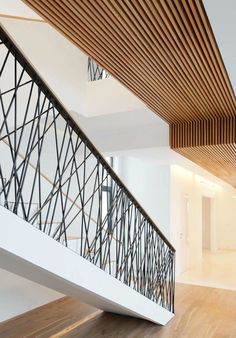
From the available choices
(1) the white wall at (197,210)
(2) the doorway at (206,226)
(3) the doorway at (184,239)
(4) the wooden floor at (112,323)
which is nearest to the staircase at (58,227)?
(4) the wooden floor at (112,323)

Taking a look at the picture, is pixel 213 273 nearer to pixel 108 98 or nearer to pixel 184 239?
pixel 184 239

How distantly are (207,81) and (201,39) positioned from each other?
89 cm

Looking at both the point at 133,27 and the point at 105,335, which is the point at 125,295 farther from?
the point at 133,27

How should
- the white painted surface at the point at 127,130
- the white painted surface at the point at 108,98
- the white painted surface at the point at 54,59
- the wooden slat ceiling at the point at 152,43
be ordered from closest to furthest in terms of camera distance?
the wooden slat ceiling at the point at 152,43
the white painted surface at the point at 54,59
the white painted surface at the point at 108,98
the white painted surface at the point at 127,130

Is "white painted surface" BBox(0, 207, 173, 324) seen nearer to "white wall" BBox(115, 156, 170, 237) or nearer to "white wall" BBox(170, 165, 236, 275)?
"white wall" BBox(115, 156, 170, 237)

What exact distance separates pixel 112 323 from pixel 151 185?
4.27 meters

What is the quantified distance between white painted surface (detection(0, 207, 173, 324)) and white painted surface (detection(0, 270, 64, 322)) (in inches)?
56.4

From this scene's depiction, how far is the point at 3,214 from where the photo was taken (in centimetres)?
214

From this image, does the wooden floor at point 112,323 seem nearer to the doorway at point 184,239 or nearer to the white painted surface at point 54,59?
the doorway at point 184,239

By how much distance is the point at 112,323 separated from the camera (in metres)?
4.86

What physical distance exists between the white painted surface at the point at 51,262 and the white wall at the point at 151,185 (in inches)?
166

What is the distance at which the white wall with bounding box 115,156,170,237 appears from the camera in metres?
8.27

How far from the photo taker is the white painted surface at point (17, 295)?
4.85 meters

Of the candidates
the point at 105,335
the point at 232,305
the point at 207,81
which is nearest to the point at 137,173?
the point at 232,305
